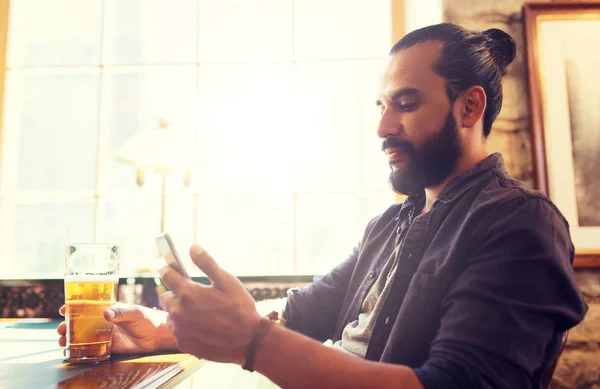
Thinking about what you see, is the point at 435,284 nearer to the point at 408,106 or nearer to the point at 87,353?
the point at 408,106

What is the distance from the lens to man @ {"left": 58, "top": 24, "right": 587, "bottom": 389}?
0.72 m

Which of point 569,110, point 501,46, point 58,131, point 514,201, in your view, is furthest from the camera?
point 58,131

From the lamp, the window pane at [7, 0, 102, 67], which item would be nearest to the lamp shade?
the lamp

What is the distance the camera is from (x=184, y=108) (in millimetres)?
2180

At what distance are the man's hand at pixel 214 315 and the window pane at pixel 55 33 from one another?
6.00ft

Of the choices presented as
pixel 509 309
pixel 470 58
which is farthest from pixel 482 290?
pixel 470 58

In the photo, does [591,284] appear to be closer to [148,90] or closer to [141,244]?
[141,244]

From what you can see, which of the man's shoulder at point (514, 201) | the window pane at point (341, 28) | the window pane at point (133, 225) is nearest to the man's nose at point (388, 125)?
the man's shoulder at point (514, 201)

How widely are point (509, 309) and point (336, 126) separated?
4.95ft

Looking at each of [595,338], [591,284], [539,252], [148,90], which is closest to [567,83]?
[591,284]

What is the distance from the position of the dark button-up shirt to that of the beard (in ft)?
0.29

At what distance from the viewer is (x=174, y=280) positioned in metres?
0.79

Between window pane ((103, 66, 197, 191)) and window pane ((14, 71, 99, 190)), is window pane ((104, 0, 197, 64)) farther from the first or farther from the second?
window pane ((14, 71, 99, 190))

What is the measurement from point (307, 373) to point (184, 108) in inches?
66.4
